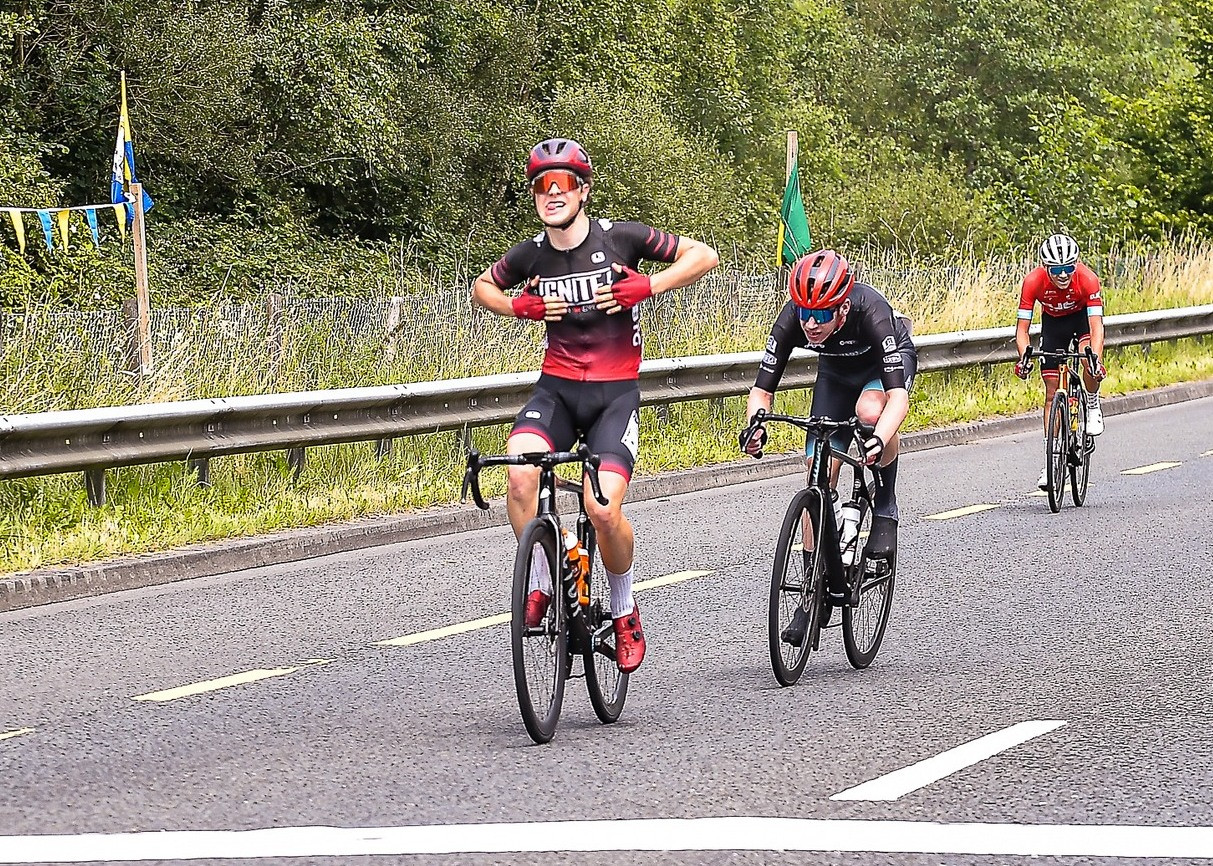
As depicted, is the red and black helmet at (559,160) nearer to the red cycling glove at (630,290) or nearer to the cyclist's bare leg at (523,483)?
the red cycling glove at (630,290)

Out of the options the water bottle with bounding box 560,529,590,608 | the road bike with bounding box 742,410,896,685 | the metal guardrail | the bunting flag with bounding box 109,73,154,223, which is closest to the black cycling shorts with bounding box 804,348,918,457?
the road bike with bounding box 742,410,896,685

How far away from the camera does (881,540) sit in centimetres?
780

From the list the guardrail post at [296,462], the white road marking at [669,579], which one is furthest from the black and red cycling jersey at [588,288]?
the guardrail post at [296,462]

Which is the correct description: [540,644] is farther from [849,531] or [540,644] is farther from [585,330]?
[849,531]

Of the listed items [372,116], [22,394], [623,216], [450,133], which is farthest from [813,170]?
[22,394]

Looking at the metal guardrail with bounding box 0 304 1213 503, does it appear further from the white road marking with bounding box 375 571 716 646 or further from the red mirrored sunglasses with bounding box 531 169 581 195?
the red mirrored sunglasses with bounding box 531 169 581 195

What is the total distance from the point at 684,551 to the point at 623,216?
95.1 ft

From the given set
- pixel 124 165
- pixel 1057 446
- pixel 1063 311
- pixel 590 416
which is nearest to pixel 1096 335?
pixel 1063 311

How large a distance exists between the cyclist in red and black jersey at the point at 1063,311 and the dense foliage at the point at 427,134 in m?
9.97

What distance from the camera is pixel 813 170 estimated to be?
5200 cm

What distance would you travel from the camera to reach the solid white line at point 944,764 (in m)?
5.58

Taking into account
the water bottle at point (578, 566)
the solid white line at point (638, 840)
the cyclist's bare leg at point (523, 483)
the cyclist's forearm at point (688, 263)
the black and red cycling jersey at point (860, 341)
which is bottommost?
the solid white line at point (638, 840)

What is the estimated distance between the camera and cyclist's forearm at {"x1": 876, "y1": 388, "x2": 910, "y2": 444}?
290 inches

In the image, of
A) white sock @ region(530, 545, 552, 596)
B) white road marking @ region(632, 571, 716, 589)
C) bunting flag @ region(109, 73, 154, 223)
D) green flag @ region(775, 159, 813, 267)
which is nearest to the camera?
white sock @ region(530, 545, 552, 596)
